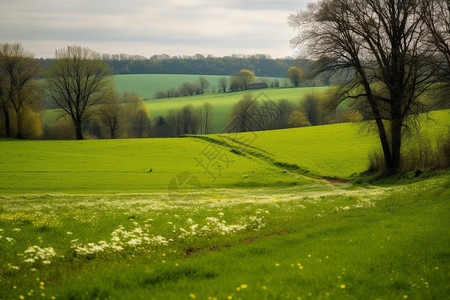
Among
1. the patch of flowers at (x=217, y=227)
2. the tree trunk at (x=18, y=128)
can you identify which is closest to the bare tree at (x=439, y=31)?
the patch of flowers at (x=217, y=227)

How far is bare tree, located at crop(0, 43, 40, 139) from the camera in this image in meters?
74.5

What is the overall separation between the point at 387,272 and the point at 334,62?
96.1 feet

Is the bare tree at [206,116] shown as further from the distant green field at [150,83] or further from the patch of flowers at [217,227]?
the patch of flowers at [217,227]

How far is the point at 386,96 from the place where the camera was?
3753cm

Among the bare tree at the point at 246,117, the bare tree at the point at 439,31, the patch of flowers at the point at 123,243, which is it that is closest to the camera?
the patch of flowers at the point at 123,243

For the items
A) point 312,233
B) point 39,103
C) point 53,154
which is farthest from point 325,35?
point 39,103

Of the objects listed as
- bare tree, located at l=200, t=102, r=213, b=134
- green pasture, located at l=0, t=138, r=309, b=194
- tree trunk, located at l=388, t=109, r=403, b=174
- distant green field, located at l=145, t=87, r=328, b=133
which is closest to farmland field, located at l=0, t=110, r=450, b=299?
tree trunk, located at l=388, t=109, r=403, b=174

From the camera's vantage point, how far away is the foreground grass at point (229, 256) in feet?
26.1

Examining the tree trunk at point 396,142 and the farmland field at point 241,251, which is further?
the tree trunk at point 396,142

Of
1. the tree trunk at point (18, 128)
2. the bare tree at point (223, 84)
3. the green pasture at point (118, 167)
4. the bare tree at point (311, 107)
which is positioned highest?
the bare tree at point (223, 84)

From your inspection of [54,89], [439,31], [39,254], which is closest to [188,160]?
[439,31]

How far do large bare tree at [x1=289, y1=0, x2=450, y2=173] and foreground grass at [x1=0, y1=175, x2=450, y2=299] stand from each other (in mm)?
20596

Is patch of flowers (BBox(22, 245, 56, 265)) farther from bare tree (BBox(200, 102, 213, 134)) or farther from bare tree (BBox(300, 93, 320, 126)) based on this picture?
bare tree (BBox(200, 102, 213, 134))

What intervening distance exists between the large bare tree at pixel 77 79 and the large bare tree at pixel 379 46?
182 feet
